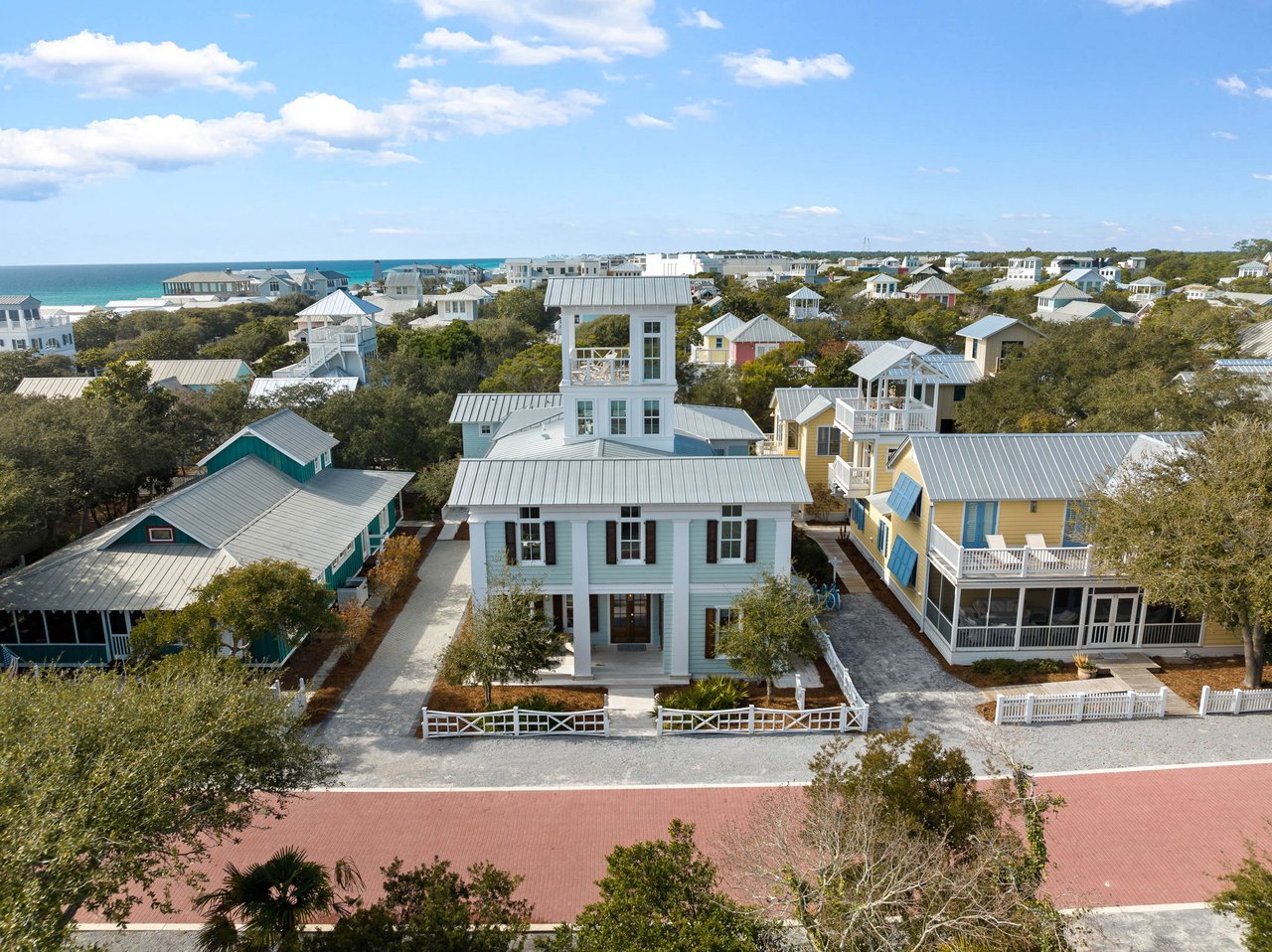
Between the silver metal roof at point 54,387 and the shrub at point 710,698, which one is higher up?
the silver metal roof at point 54,387

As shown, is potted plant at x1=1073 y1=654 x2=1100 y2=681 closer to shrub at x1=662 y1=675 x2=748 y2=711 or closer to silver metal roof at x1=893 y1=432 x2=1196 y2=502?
silver metal roof at x1=893 y1=432 x2=1196 y2=502

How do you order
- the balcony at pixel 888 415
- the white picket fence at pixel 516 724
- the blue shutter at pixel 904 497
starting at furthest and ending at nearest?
the balcony at pixel 888 415
the blue shutter at pixel 904 497
the white picket fence at pixel 516 724

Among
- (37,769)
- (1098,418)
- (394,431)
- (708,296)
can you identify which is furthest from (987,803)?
(708,296)

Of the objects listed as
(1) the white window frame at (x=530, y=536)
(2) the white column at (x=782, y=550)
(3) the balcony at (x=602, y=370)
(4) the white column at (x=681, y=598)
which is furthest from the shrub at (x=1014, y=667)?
(3) the balcony at (x=602, y=370)

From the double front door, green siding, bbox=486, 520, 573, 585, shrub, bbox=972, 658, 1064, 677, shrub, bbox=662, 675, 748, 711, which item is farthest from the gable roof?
shrub, bbox=662, 675, 748, 711

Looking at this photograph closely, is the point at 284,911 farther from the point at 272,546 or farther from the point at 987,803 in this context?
the point at 272,546

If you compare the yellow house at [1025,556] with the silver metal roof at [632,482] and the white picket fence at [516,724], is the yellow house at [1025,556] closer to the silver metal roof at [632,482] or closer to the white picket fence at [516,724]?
the silver metal roof at [632,482]
